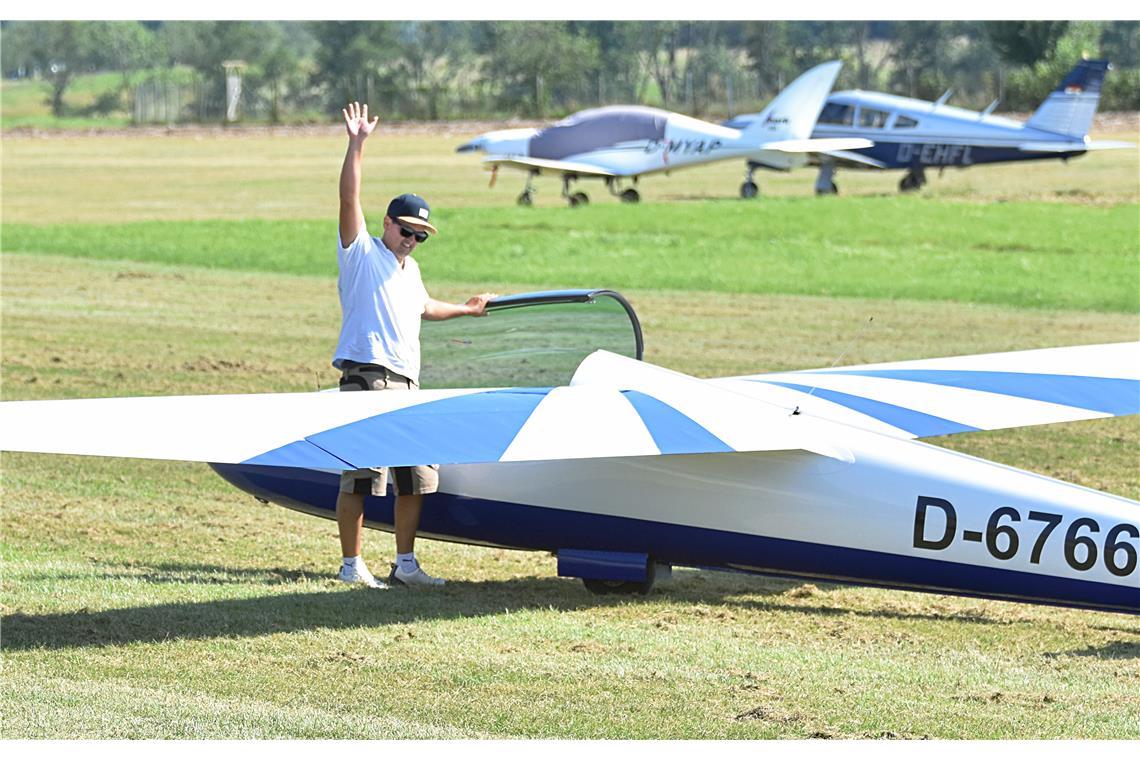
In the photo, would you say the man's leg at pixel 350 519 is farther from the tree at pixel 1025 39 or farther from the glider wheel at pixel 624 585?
the tree at pixel 1025 39

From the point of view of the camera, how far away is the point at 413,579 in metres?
8.56

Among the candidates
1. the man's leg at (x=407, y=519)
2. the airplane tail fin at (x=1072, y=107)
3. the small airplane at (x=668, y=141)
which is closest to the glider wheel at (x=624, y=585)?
the man's leg at (x=407, y=519)

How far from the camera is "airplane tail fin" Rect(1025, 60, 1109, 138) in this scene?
44.1 metres

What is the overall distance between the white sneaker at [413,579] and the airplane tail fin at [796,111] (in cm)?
3631

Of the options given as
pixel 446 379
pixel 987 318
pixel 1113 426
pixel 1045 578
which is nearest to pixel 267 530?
pixel 446 379

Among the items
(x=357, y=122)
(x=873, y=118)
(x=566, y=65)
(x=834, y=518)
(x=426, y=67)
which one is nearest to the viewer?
(x=834, y=518)

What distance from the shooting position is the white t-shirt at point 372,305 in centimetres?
819

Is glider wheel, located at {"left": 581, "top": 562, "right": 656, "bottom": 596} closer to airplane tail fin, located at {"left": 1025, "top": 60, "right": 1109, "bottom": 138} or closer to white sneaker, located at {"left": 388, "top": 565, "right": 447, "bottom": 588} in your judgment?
white sneaker, located at {"left": 388, "top": 565, "right": 447, "bottom": 588}

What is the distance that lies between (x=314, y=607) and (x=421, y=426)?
1.42 m

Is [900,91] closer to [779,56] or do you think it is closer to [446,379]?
[779,56]

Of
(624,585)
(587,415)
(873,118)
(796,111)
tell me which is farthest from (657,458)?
(873,118)

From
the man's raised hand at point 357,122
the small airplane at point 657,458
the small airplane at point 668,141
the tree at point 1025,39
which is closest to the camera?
the small airplane at point 657,458

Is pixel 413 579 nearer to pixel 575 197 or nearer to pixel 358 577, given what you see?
pixel 358 577

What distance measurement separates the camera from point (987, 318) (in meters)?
21.8
